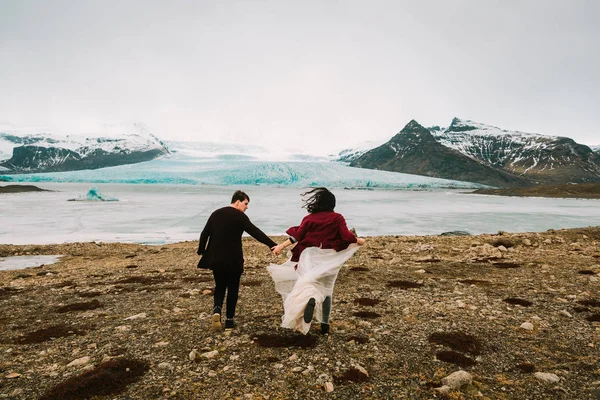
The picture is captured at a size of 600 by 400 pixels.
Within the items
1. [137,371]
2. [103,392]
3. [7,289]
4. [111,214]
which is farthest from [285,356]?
[111,214]

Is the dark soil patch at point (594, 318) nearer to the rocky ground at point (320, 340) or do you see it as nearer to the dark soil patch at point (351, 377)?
the rocky ground at point (320, 340)

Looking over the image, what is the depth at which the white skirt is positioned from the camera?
21.1ft

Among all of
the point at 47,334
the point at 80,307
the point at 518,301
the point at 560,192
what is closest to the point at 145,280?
the point at 80,307

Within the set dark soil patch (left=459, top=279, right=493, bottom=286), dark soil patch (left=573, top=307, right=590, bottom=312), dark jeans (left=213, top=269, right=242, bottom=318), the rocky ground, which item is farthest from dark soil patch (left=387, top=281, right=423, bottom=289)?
dark jeans (left=213, top=269, right=242, bottom=318)

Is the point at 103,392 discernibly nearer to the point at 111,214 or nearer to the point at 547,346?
the point at 547,346

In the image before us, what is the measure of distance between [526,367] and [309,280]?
3.54m

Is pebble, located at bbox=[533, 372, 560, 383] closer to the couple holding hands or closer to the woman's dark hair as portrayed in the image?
the couple holding hands

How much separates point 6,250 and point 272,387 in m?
23.2

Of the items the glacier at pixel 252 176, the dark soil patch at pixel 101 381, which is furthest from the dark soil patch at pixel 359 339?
the glacier at pixel 252 176

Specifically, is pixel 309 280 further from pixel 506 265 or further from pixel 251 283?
pixel 506 265

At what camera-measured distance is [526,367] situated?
5.58 metres

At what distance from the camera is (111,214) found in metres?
45.5

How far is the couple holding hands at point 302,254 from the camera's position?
6547 millimetres

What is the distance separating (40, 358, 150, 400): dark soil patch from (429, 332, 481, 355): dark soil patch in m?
4.89
